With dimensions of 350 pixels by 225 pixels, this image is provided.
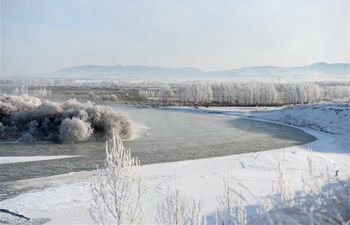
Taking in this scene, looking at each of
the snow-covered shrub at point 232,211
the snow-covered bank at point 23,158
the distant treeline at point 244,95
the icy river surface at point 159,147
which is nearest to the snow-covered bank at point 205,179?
the snow-covered shrub at point 232,211

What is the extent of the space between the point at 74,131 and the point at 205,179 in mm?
12347

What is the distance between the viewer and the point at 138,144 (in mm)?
23688

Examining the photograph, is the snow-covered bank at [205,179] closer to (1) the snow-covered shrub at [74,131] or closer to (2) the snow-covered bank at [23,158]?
(2) the snow-covered bank at [23,158]

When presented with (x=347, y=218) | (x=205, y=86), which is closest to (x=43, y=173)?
(x=347, y=218)

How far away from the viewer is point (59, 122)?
89.7 ft

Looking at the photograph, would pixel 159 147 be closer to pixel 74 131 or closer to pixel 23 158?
pixel 74 131

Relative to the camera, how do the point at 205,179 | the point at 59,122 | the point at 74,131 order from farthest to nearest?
the point at 59,122
the point at 74,131
the point at 205,179

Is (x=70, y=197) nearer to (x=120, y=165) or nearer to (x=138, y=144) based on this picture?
(x=120, y=165)

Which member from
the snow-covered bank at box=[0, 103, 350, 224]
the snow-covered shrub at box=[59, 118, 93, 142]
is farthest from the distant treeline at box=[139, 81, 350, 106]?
the snow-covered bank at box=[0, 103, 350, 224]

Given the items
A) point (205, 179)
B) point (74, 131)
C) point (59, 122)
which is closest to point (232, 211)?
point (205, 179)

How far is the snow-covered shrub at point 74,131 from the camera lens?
2489cm

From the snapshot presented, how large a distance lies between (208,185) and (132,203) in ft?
20.5

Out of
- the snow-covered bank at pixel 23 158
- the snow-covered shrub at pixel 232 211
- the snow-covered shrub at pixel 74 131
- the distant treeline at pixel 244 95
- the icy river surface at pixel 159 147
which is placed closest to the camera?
the snow-covered shrub at pixel 232 211

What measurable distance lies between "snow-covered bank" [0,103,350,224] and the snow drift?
31.1 ft
